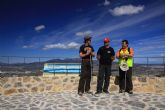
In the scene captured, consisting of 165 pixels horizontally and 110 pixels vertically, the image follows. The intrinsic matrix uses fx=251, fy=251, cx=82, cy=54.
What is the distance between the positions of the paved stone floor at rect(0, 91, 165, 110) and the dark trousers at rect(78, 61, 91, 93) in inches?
15.5

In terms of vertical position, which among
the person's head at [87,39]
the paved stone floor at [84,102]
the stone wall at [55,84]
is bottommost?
the paved stone floor at [84,102]

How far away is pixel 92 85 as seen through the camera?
34.8ft

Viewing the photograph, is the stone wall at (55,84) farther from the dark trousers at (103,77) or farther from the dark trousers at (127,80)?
the dark trousers at (103,77)

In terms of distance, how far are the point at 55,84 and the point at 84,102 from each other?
9.75ft

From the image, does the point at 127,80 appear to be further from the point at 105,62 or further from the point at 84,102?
the point at 84,102

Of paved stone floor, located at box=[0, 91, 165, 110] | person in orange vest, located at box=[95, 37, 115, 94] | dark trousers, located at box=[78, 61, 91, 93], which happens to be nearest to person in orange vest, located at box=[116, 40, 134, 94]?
person in orange vest, located at box=[95, 37, 115, 94]

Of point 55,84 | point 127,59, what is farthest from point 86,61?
point 55,84

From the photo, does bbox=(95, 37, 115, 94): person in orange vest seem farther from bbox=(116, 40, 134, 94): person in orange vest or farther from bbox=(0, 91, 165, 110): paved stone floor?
bbox=(0, 91, 165, 110): paved stone floor

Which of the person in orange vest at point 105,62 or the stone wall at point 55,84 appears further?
the stone wall at point 55,84

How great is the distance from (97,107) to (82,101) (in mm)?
931

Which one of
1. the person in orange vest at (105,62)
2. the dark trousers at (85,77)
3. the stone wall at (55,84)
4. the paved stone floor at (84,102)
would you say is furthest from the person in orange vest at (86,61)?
the stone wall at (55,84)

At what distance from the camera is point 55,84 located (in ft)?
35.8

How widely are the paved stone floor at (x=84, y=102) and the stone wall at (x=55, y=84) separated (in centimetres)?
94

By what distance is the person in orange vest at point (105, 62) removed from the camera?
31.6 feet
